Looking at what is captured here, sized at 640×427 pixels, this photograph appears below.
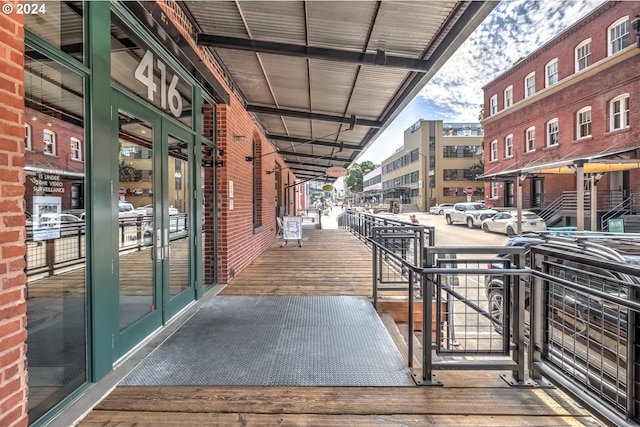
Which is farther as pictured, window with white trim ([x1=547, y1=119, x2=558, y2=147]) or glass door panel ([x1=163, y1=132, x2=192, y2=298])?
window with white trim ([x1=547, y1=119, x2=558, y2=147])

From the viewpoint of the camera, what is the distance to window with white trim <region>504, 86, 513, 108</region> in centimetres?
2346

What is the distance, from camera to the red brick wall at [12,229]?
1.88m

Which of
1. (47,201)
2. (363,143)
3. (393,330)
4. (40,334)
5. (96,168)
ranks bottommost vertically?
(393,330)

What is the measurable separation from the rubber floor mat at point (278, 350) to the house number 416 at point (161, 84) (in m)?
2.62

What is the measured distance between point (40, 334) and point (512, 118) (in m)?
26.5

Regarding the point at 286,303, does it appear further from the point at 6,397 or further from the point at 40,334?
the point at 6,397

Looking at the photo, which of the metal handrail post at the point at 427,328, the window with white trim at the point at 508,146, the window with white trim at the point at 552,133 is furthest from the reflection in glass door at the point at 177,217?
the window with white trim at the point at 508,146

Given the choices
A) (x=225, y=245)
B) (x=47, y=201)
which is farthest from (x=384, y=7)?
(x=225, y=245)

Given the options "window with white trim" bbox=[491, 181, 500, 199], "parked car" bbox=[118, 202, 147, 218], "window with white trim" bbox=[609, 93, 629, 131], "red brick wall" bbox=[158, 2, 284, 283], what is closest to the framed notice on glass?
"red brick wall" bbox=[158, 2, 284, 283]

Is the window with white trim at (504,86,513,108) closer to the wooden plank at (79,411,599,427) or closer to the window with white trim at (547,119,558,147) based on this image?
the window with white trim at (547,119,558,147)

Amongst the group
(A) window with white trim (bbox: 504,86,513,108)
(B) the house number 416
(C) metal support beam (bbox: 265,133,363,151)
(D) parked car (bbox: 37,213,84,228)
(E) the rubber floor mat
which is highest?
(A) window with white trim (bbox: 504,86,513,108)

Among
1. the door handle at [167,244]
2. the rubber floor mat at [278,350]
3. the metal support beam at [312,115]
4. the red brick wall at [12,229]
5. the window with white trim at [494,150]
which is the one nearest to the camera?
the red brick wall at [12,229]

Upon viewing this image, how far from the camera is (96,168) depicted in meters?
2.76

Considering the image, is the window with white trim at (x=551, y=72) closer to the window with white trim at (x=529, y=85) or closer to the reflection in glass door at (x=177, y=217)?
the window with white trim at (x=529, y=85)
